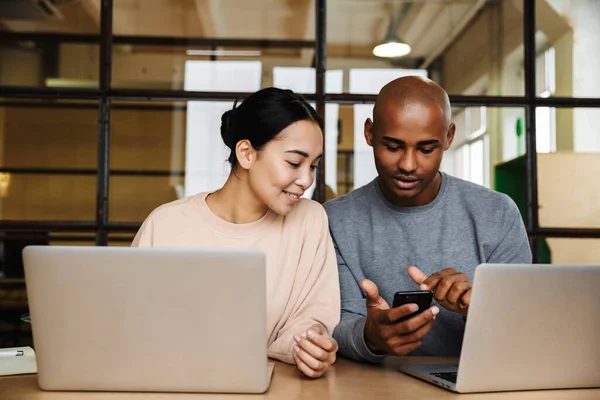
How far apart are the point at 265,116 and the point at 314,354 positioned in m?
0.68

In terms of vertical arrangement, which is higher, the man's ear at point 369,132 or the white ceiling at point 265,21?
the white ceiling at point 265,21

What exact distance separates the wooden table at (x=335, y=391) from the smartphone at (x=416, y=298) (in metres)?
0.13

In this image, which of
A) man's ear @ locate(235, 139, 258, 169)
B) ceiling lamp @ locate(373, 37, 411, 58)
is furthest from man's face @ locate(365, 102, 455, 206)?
ceiling lamp @ locate(373, 37, 411, 58)

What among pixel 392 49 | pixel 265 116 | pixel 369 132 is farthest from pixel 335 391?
pixel 392 49

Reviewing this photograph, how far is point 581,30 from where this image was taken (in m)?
2.57

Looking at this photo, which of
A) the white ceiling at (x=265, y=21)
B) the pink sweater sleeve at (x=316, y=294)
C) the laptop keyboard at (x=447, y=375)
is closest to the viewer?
the laptop keyboard at (x=447, y=375)

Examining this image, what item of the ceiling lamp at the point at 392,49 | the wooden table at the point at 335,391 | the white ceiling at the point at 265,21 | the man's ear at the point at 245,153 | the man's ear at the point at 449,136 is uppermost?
the white ceiling at the point at 265,21

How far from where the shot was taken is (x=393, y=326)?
129 cm

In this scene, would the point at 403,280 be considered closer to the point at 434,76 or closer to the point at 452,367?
the point at 452,367

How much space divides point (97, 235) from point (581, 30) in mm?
1965

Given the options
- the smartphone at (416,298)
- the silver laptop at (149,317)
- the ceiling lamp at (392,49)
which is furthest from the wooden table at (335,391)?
the ceiling lamp at (392,49)

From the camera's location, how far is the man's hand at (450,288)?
1.31 meters

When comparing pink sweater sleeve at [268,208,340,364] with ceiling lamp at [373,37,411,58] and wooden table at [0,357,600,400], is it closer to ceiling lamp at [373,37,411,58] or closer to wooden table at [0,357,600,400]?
wooden table at [0,357,600,400]

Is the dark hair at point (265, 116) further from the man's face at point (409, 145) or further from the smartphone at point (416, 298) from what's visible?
the smartphone at point (416, 298)
